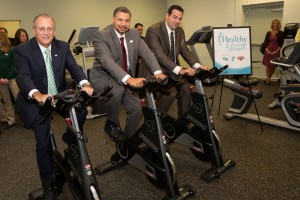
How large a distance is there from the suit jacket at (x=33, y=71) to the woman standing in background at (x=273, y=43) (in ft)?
18.6

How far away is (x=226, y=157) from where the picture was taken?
319 centimetres

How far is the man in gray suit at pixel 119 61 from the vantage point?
8.61 ft

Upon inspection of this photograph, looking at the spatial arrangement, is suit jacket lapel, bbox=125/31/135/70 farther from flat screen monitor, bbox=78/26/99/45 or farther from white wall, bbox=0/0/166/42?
white wall, bbox=0/0/166/42

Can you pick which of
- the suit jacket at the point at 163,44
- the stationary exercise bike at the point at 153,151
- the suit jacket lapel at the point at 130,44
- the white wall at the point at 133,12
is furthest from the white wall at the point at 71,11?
the stationary exercise bike at the point at 153,151

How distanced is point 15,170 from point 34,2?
5.06 m

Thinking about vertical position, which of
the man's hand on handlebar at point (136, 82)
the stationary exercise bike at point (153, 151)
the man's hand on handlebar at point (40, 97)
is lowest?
the stationary exercise bike at point (153, 151)

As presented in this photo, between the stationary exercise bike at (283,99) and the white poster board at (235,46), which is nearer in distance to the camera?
the stationary exercise bike at (283,99)

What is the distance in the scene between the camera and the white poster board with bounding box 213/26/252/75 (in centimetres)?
408

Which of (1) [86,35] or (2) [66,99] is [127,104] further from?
(1) [86,35]

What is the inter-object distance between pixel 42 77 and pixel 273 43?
606 cm

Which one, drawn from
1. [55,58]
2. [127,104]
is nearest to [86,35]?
[127,104]

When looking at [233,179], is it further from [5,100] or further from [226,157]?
[5,100]

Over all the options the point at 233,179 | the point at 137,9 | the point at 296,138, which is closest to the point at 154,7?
the point at 137,9

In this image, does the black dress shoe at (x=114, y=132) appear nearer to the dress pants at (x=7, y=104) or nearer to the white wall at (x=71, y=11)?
the dress pants at (x=7, y=104)
